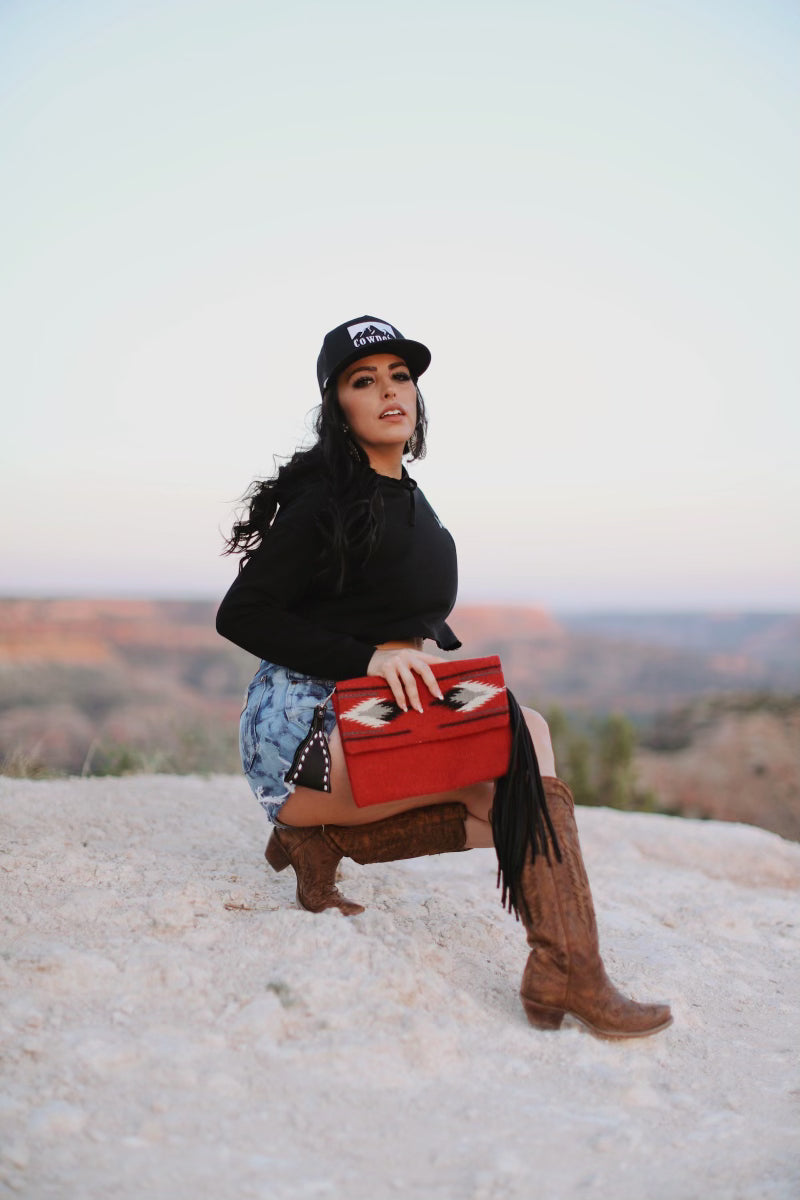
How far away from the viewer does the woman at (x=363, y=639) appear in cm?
244

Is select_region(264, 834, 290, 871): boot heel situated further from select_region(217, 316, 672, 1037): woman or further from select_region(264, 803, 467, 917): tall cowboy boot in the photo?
select_region(264, 803, 467, 917): tall cowboy boot

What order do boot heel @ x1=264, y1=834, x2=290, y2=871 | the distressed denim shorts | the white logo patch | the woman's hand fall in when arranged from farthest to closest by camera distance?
boot heel @ x1=264, y1=834, x2=290, y2=871 → the white logo patch → the distressed denim shorts → the woman's hand

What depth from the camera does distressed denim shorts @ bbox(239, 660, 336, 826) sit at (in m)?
2.69

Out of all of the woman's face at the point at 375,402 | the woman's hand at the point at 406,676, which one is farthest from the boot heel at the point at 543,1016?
the woman's face at the point at 375,402

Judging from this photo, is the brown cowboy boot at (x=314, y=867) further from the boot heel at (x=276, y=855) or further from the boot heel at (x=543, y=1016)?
the boot heel at (x=543, y=1016)

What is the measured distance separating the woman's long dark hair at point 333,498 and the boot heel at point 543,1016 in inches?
48.5

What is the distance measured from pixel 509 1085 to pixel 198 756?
18.4ft

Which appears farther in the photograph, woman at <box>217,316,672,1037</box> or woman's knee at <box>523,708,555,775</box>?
woman's knee at <box>523,708,555,775</box>

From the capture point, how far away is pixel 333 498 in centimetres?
281

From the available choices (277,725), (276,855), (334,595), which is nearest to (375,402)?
(334,595)

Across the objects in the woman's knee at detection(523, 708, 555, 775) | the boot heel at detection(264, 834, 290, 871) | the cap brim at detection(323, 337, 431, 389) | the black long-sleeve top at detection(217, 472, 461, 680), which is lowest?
the boot heel at detection(264, 834, 290, 871)

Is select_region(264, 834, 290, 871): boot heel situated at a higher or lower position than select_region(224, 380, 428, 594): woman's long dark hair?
lower

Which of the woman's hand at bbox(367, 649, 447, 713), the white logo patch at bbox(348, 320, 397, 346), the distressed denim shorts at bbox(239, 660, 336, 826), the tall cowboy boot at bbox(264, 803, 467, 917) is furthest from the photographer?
the white logo patch at bbox(348, 320, 397, 346)

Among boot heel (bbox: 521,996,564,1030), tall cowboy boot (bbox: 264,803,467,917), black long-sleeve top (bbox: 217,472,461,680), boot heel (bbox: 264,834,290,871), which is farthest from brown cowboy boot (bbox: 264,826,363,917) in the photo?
boot heel (bbox: 521,996,564,1030)
